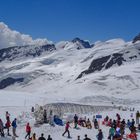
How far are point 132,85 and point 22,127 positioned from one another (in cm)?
11854

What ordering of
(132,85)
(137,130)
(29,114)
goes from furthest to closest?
(132,85) < (29,114) < (137,130)

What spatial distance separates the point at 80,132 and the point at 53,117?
3.73 m

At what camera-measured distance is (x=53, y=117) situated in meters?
43.7

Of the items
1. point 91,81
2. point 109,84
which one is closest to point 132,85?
point 109,84

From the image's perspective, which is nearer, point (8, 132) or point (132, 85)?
point (8, 132)

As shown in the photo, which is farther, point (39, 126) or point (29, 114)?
point (29, 114)

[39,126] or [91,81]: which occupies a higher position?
[91,81]

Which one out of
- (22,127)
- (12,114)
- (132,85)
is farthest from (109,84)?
(22,127)

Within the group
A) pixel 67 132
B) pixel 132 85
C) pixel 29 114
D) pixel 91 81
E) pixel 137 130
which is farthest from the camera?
pixel 91 81

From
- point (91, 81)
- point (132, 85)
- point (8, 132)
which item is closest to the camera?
point (8, 132)

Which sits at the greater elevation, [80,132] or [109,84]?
[109,84]

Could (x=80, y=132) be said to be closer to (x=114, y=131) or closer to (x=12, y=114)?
(x=114, y=131)

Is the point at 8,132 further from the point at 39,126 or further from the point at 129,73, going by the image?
the point at 129,73

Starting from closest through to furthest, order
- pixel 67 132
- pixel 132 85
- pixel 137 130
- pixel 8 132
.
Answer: pixel 8 132 → pixel 67 132 → pixel 137 130 → pixel 132 85
